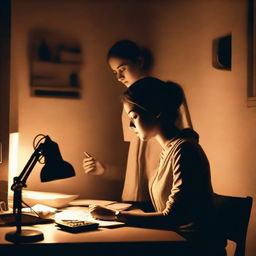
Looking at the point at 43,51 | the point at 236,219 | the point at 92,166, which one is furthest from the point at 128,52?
the point at 236,219

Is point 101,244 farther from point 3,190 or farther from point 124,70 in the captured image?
point 124,70

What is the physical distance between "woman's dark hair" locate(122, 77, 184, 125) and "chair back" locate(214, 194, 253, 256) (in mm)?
500

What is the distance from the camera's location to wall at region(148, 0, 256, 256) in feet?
7.88

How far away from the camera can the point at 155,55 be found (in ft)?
10.5

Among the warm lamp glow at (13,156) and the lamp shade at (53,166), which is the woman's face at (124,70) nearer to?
→ the warm lamp glow at (13,156)

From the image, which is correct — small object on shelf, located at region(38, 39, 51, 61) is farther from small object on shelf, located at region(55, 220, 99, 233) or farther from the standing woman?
small object on shelf, located at region(55, 220, 99, 233)

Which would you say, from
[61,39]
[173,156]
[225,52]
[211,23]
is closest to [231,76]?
[225,52]

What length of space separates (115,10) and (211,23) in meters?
0.76

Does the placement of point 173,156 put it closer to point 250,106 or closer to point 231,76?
point 250,106

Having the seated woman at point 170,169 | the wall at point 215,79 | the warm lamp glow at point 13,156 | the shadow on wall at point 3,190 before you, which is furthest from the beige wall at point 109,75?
the seated woman at point 170,169

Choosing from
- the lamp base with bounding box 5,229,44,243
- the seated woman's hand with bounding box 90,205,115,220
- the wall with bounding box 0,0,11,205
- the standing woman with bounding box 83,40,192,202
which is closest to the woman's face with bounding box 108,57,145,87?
the standing woman with bounding box 83,40,192,202

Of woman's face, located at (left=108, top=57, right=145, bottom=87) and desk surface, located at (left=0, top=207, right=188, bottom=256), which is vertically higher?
woman's face, located at (left=108, top=57, right=145, bottom=87)

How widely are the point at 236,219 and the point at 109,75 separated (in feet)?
5.18

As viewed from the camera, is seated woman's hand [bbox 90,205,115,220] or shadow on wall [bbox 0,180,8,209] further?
shadow on wall [bbox 0,180,8,209]
